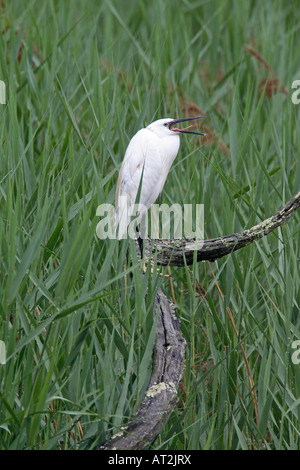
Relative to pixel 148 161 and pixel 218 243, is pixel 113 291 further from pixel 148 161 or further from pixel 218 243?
pixel 148 161

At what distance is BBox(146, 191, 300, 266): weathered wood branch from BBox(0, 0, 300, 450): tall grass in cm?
7

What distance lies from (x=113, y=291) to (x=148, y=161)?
2.78 feet

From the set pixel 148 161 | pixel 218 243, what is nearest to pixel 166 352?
pixel 218 243

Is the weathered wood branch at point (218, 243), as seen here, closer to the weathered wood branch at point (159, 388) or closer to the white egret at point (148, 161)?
the weathered wood branch at point (159, 388)

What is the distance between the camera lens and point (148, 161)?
2049 mm

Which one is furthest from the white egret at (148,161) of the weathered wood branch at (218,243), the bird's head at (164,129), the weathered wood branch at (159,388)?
the weathered wood branch at (159,388)

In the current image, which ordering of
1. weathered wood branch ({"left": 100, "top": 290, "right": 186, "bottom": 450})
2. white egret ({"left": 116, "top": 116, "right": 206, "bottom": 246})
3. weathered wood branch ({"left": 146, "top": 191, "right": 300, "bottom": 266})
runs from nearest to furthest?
weathered wood branch ({"left": 100, "top": 290, "right": 186, "bottom": 450}) < weathered wood branch ({"left": 146, "top": 191, "right": 300, "bottom": 266}) < white egret ({"left": 116, "top": 116, "right": 206, "bottom": 246})

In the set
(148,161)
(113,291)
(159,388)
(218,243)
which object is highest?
(148,161)

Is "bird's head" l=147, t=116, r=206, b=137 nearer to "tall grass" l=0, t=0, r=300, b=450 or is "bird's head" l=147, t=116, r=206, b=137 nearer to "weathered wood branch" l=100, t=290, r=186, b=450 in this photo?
"tall grass" l=0, t=0, r=300, b=450

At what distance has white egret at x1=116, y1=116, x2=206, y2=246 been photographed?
1949 mm

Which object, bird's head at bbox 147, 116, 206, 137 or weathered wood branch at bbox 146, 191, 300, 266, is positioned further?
bird's head at bbox 147, 116, 206, 137

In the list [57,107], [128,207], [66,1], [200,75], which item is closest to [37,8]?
[66,1]

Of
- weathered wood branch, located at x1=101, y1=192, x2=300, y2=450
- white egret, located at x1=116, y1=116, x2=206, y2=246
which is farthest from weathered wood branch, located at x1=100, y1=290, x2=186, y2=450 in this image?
white egret, located at x1=116, y1=116, x2=206, y2=246

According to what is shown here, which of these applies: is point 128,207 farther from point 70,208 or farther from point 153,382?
point 153,382
